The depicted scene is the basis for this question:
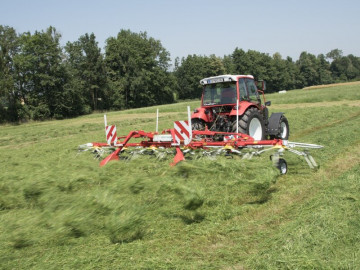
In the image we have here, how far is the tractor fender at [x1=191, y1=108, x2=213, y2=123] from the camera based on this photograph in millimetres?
8180

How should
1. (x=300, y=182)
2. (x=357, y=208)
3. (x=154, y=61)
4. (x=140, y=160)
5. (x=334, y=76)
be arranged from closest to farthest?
(x=357, y=208), (x=300, y=182), (x=140, y=160), (x=154, y=61), (x=334, y=76)

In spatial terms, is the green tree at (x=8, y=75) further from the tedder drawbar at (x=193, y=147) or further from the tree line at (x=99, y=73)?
the tedder drawbar at (x=193, y=147)

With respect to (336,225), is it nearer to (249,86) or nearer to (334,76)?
(249,86)

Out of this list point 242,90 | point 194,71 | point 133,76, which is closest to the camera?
point 242,90

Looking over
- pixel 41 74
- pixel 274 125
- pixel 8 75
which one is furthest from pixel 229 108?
pixel 41 74

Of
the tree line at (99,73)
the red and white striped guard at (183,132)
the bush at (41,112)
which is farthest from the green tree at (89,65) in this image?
the red and white striped guard at (183,132)

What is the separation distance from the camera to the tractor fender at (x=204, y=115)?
818 centimetres

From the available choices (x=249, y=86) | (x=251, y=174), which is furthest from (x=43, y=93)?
(x=251, y=174)

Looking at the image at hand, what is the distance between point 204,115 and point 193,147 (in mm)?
1850

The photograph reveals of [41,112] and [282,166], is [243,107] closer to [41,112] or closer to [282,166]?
[282,166]

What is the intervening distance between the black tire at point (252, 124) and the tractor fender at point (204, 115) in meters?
0.82

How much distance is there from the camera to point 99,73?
5050cm

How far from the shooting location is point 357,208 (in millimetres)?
3996

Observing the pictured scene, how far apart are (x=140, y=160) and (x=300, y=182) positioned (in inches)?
108
